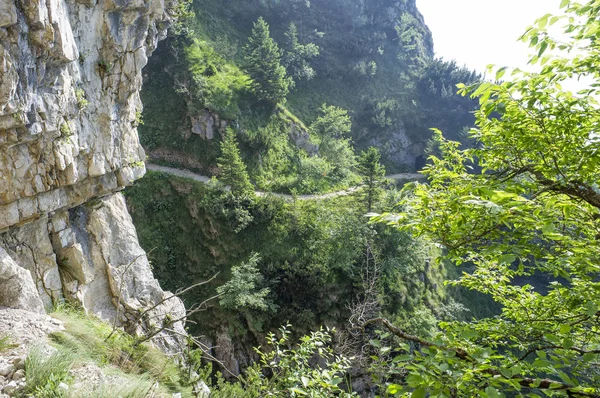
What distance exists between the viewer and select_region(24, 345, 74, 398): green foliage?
4.84 metres

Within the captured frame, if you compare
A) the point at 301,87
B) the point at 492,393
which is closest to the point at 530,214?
the point at 492,393

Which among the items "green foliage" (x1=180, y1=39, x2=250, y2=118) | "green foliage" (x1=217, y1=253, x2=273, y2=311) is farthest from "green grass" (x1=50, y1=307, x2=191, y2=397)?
"green foliage" (x1=180, y1=39, x2=250, y2=118)

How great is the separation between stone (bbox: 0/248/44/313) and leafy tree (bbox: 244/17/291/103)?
1147 inches

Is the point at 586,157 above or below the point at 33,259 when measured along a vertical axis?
above

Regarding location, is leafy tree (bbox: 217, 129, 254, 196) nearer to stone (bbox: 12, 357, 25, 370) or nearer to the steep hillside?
the steep hillside

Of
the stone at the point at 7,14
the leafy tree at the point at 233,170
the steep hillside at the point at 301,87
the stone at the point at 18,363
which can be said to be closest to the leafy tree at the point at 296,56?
the steep hillside at the point at 301,87

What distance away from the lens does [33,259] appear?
36.5 ft

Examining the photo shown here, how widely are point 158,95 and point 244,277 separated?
956 inches

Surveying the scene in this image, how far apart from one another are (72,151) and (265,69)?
2662cm

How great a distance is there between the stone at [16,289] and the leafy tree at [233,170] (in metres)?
17.2

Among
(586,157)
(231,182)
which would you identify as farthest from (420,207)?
(231,182)

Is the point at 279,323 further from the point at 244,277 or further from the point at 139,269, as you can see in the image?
the point at 139,269

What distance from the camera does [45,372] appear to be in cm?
528

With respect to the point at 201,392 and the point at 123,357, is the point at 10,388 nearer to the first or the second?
the point at 123,357
